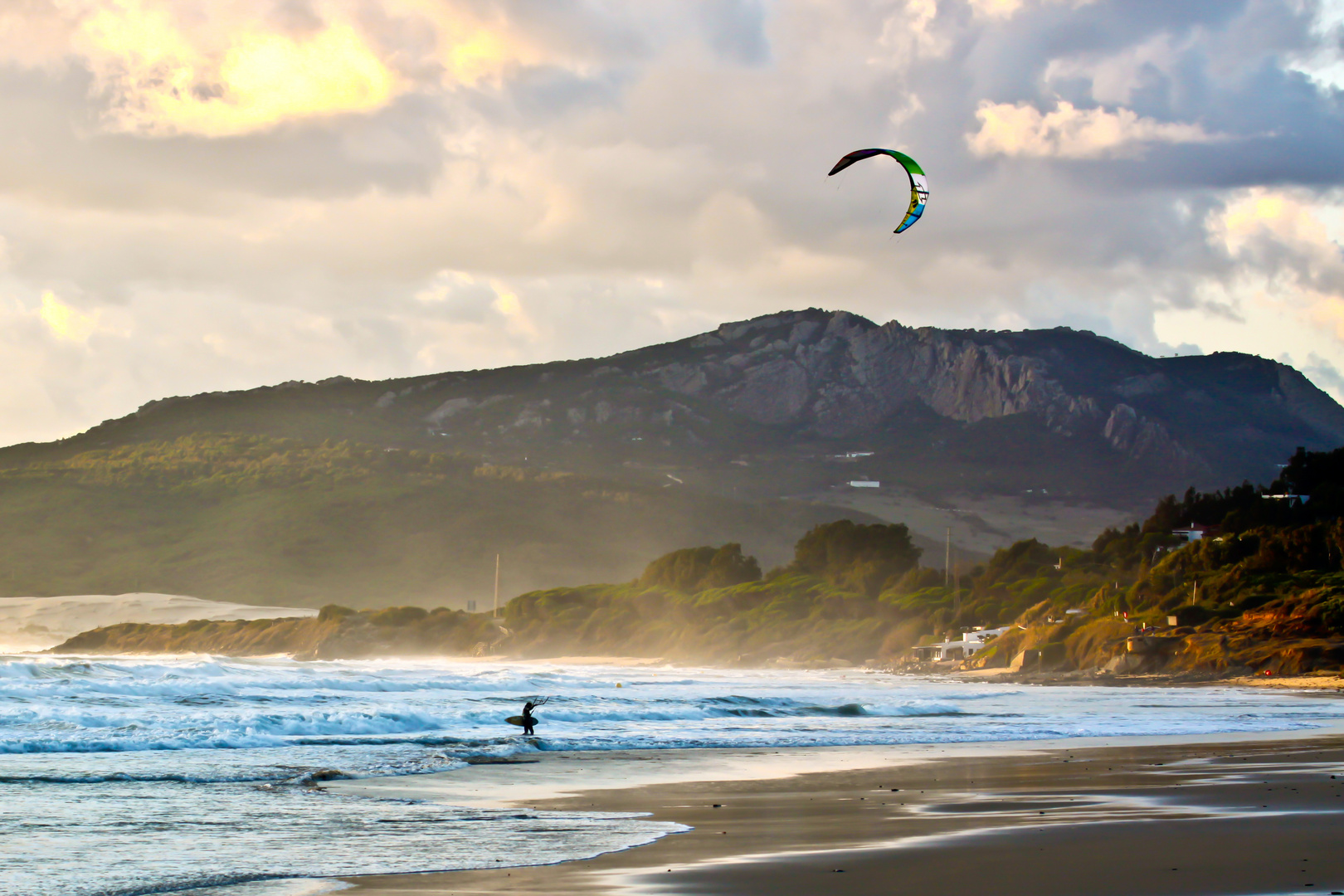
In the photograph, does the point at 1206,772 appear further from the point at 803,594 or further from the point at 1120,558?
the point at 803,594

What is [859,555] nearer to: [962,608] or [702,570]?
[702,570]

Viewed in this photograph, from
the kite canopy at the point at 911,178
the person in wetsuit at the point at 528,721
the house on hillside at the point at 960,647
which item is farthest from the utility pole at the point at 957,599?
the person in wetsuit at the point at 528,721

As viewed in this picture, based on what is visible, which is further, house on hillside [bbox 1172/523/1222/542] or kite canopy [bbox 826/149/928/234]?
house on hillside [bbox 1172/523/1222/542]

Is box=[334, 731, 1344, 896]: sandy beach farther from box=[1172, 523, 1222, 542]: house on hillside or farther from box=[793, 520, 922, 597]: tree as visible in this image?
box=[793, 520, 922, 597]: tree

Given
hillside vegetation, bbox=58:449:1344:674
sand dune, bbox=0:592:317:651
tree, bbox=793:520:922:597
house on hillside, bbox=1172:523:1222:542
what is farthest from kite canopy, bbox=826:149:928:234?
sand dune, bbox=0:592:317:651

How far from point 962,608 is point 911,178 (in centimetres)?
7067

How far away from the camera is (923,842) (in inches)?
441

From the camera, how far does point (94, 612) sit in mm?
170750

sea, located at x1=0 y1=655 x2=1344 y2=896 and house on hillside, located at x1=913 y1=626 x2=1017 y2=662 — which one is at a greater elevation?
sea, located at x1=0 y1=655 x2=1344 y2=896

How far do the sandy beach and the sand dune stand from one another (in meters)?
148

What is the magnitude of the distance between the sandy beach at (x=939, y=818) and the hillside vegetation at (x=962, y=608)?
42.7 m

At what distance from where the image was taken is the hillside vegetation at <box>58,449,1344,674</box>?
64.6 m

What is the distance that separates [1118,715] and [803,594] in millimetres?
99810

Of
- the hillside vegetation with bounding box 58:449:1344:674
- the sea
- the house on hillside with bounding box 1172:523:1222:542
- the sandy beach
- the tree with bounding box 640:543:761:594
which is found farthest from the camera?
the tree with bounding box 640:543:761:594
